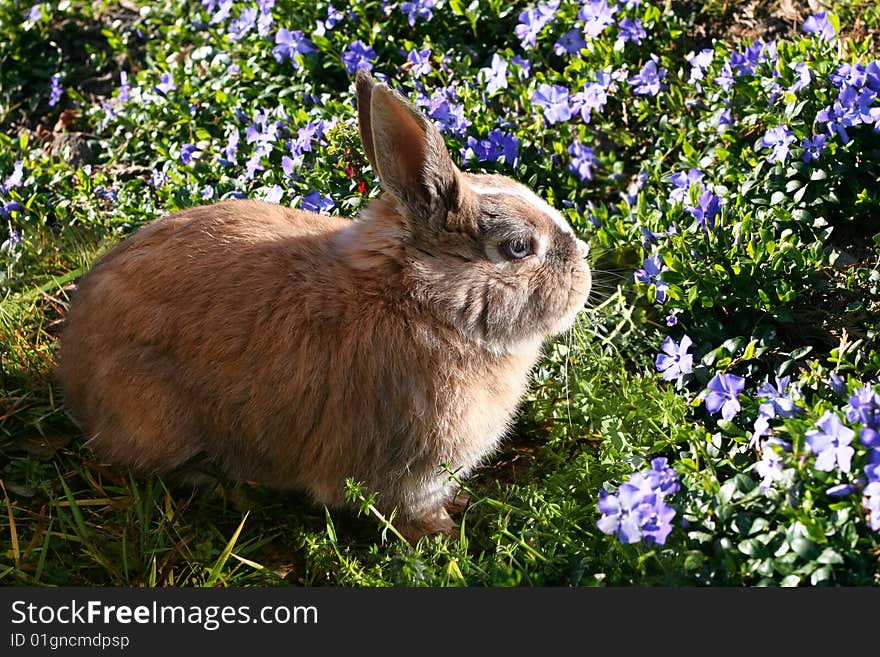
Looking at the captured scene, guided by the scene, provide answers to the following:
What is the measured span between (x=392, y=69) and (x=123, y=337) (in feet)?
8.21

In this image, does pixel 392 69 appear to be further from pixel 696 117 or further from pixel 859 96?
pixel 859 96

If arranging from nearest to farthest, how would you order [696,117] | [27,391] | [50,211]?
1. [27,391]
2. [696,117]
3. [50,211]

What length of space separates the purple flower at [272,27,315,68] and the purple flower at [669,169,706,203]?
219 cm

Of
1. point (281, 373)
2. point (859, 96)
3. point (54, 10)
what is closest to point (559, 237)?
point (281, 373)

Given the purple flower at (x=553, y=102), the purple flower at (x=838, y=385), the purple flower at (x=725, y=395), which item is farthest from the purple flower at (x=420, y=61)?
the purple flower at (x=838, y=385)

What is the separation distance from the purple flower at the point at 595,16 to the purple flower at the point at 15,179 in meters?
3.12

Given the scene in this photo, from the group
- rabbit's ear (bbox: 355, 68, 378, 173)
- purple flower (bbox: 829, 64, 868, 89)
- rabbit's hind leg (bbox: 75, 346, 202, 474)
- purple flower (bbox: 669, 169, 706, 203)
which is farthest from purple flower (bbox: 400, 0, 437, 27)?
rabbit's hind leg (bbox: 75, 346, 202, 474)

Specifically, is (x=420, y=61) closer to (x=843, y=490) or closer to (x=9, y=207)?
(x=9, y=207)

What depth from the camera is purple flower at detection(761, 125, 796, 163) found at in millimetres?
4199

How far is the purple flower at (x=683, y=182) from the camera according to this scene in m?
4.54

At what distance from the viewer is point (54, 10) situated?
6.40 m

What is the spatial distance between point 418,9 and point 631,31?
3.83 ft

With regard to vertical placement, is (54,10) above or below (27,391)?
above

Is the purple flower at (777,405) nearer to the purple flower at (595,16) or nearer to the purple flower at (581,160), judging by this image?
the purple flower at (581,160)
